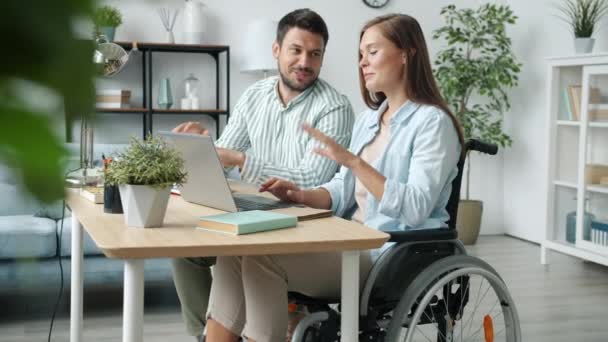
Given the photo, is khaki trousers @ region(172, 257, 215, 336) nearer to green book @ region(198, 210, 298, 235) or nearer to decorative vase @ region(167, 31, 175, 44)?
green book @ region(198, 210, 298, 235)

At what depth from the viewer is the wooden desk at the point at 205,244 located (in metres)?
1.35

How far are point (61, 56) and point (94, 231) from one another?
1.42m

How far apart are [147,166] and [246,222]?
0.24 meters

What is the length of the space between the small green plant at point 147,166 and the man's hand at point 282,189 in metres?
0.41

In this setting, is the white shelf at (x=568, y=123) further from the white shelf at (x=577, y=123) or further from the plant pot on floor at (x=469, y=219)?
the plant pot on floor at (x=469, y=219)

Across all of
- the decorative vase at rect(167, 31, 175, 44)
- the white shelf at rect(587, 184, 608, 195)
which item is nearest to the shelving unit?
the decorative vase at rect(167, 31, 175, 44)

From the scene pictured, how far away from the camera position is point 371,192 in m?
1.88

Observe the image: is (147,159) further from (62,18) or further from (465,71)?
(465,71)

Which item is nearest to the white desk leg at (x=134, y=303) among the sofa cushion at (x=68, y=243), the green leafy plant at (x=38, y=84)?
the green leafy plant at (x=38, y=84)

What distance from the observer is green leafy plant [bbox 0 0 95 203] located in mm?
106

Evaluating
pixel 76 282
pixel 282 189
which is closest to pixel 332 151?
pixel 282 189

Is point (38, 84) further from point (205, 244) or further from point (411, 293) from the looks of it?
point (411, 293)

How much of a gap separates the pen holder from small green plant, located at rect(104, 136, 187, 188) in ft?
0.47

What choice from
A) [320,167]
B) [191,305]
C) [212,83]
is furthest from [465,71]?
[191,305]
